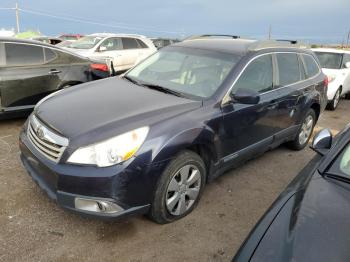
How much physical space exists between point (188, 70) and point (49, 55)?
310cm

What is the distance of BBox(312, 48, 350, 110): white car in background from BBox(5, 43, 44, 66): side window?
6711 millimetres

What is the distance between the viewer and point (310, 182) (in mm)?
2252

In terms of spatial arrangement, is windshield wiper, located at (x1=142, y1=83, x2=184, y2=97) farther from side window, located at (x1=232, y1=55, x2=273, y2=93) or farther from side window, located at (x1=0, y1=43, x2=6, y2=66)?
side window, located at (x1=0, y1=43, x2=6, y2=66)

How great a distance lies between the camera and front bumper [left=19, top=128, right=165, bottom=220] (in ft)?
8.63

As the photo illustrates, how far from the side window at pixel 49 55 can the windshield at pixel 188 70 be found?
2.18m

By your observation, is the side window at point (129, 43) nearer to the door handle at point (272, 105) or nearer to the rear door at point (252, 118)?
the rear door at point (252, 118)

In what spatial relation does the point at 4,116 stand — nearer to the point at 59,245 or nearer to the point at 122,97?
the point at 122,97

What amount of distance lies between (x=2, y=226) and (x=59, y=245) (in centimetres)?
61

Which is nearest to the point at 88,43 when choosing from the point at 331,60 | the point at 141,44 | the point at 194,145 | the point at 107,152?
the point at 141,44

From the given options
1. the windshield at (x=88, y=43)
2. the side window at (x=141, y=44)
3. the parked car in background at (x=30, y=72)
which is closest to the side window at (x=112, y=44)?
the windshield at (x=88, y=43)

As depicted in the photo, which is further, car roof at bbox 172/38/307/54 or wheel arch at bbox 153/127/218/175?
car roof at bbox 172/38/307/54

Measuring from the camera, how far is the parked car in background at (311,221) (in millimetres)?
1694

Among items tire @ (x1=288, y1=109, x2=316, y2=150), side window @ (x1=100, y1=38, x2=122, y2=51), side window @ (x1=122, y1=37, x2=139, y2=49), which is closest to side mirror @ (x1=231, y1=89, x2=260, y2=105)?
tire @ (x1=288, y1=109, x2=316, y2=150)

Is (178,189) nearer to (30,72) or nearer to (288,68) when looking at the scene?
(288,68)
